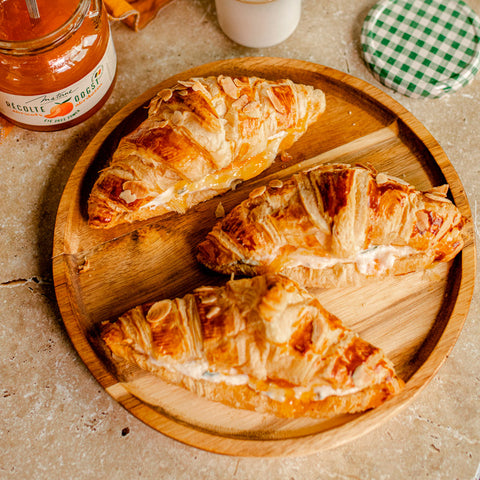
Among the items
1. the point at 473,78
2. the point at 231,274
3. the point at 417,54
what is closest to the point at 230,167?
the point at 231,274

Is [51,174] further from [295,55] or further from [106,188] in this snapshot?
[295,55]

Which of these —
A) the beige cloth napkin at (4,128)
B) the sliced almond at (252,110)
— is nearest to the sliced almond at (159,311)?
the sliced almond at (252,110)

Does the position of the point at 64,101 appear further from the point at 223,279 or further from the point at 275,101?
the point at 223,279

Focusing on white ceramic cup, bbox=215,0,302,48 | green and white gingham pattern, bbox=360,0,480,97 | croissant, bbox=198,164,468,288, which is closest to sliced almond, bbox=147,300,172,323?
croissant, bbox=198,164,468,288

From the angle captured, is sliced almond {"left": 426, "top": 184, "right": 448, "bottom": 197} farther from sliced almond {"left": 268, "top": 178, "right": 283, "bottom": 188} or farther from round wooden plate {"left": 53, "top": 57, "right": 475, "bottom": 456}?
sliced almond {"left": 268, "top": 178, "right": 283, "bottom": 188}

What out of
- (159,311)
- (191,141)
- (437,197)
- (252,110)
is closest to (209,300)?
(159,311)

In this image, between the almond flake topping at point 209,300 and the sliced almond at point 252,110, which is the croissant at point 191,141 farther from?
the almond flake topping at point 209,300
